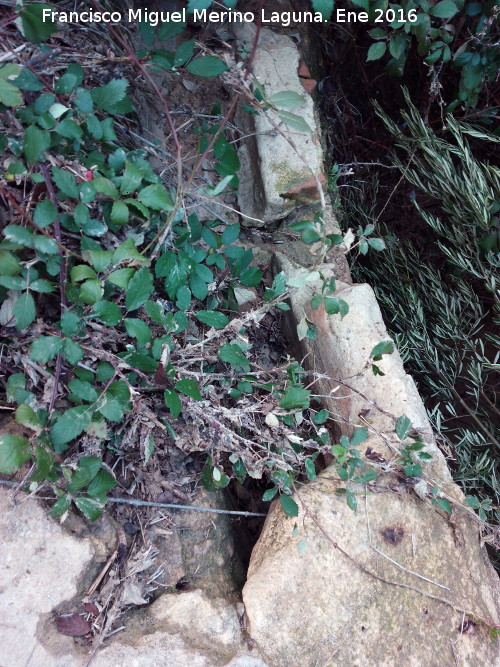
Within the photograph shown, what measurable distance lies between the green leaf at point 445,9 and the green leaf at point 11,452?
2105mm

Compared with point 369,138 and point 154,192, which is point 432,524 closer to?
point 154,192

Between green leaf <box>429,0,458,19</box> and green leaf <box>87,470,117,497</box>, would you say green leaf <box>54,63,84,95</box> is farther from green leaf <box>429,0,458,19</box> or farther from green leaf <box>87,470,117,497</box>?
green leaf <box>429,0,458,19</box>

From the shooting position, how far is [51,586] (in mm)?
1478

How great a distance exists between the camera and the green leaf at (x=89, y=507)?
4.87 ft

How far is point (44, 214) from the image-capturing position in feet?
4.60

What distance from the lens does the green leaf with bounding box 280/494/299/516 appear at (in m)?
1.58

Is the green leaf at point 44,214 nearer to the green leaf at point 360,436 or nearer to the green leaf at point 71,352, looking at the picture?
the green leaf at point 71,352

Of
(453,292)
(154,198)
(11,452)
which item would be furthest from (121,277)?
(453,292)

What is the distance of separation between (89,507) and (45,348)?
1.63 ft

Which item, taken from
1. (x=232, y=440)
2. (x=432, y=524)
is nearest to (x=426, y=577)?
(x=432, y=524)

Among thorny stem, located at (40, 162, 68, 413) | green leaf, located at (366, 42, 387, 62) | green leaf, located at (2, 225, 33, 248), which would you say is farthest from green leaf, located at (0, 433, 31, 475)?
green leaf, located at (366, 42, 387, 62)

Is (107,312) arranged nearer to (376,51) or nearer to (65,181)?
(65,181)

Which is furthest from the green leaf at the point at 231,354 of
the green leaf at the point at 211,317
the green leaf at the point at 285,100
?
the green leaf at the point at 285,100

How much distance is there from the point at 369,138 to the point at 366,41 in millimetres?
474
